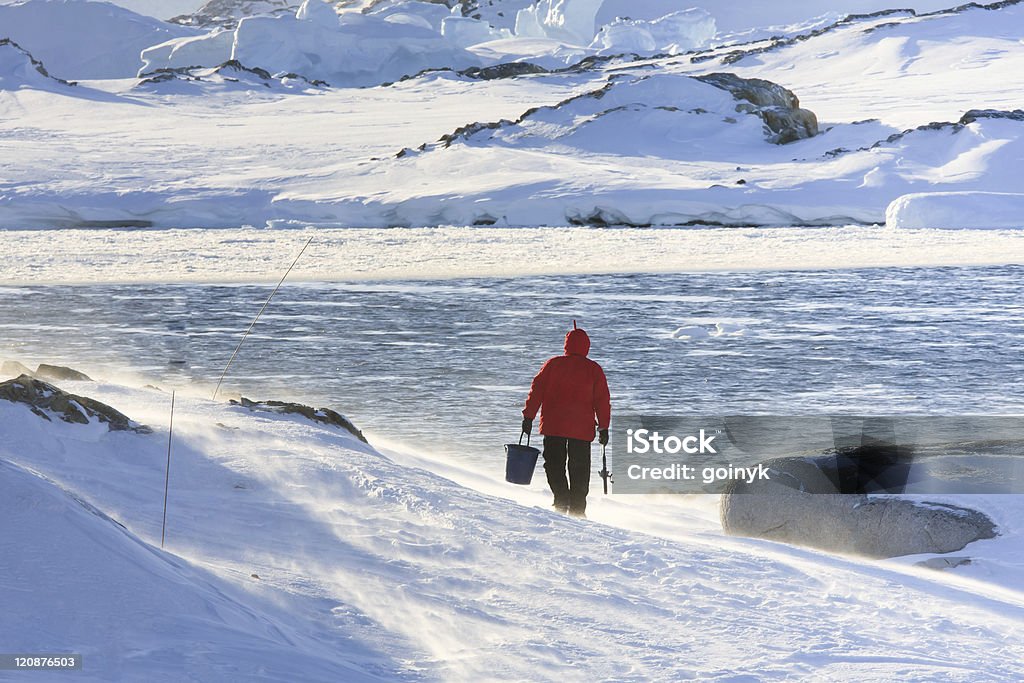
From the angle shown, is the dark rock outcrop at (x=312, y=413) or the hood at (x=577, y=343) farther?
the dark rock outcrop at (x=312, y=413)

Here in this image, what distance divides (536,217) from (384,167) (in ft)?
24.2

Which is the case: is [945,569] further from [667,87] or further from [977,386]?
[667,87]

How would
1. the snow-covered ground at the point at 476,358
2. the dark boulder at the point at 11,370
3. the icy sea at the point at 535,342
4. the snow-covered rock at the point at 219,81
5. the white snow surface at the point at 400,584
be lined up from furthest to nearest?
1. the snow-covered rock at the point at 219,81
2. the icy sea at the point at 535,342
3. the dark boulder at the point at 11,370
4. the snow-covered ground at the point at 476,358
5. the white snow surface at the point at 400,584

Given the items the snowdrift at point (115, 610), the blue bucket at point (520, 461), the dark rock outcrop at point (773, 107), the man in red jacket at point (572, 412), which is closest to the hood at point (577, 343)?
the man in red jacket at point (572, 412)

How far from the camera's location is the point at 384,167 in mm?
35250

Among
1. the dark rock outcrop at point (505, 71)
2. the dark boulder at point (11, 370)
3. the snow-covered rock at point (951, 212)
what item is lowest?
the dark boulder at point (11, 370)

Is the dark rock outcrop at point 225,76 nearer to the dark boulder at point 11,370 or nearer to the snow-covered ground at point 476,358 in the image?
the snow-covered ground at point 476,358

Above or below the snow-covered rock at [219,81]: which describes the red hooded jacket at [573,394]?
below

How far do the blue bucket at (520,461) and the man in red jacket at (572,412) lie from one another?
0.40 ft

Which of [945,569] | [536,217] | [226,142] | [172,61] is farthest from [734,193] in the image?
[172,61]

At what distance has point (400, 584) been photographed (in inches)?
150

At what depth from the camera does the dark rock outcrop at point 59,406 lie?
511 cm

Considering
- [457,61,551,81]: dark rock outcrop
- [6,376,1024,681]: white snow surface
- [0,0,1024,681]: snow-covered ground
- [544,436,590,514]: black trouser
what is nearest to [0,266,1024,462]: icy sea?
[0,0,1024,681]: snow-covered ground

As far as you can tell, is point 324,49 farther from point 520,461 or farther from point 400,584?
point 400,584
